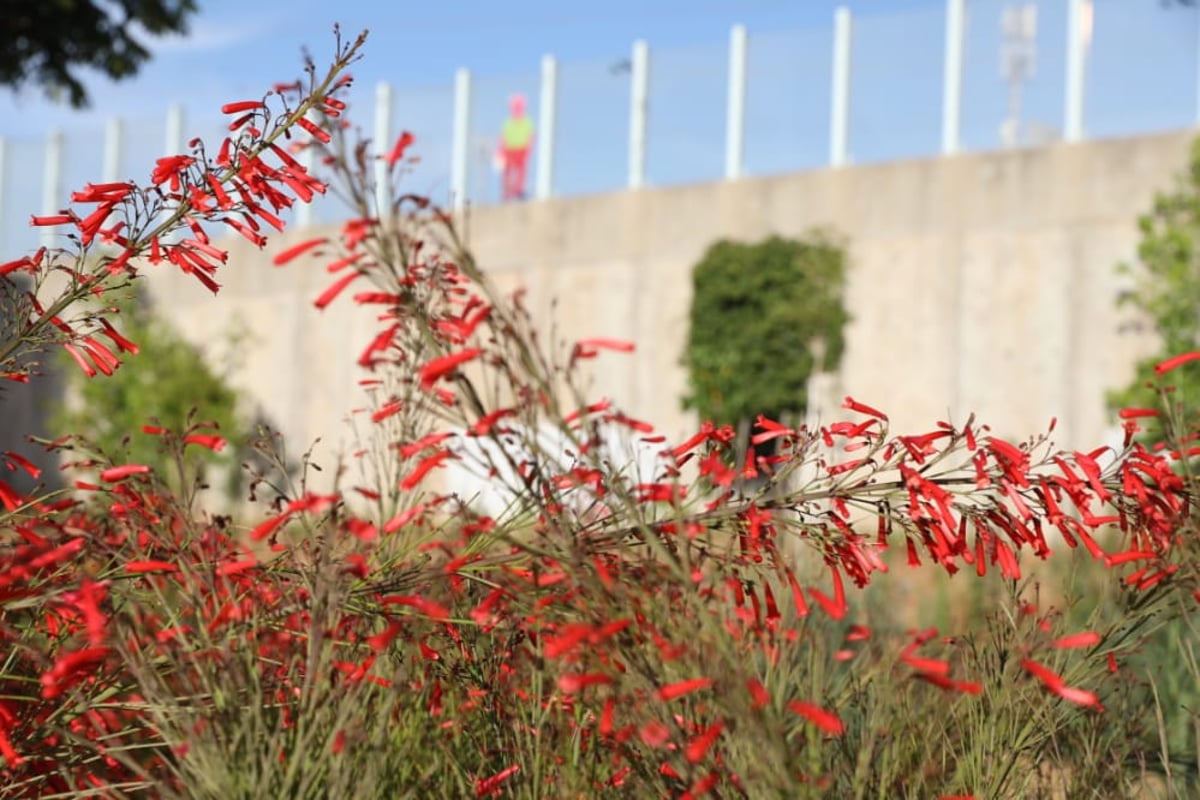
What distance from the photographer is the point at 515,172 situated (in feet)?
53.1

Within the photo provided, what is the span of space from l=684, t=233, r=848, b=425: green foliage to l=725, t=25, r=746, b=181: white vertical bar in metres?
0.82

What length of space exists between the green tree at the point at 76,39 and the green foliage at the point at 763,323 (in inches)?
215

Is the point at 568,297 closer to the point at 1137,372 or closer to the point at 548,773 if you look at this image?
the point at 1137,372

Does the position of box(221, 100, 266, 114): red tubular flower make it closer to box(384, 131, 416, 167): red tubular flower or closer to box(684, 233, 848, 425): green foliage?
box(384, 131, 416, 167): red tubular flower

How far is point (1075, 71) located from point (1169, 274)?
1.94 m

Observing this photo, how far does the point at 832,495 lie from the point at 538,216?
14.3 metres

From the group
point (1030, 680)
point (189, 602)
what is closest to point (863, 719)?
point (1030, 680)

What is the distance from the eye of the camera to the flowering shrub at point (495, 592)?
1529mm

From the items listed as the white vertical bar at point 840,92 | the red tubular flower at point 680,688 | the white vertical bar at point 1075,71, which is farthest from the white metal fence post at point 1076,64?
the red tubular flower at point 680,688

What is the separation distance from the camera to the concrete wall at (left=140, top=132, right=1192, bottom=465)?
39.8 ft

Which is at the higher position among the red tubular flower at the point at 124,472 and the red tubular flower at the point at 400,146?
the red tubular flower at the point at 400,146

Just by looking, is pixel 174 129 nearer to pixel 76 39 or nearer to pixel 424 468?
pixel 76 39

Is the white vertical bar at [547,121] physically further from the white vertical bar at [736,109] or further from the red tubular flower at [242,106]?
the red tubular flower at [242,106]

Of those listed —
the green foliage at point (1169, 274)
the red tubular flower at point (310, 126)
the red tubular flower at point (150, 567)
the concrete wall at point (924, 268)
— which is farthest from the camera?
the concrete wall at point (924, 268)
